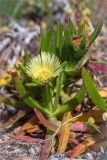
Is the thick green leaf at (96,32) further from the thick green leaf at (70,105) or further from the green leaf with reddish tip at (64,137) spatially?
the green leaf with reddish tip at (64,137)

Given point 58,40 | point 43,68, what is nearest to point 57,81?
point 43,68

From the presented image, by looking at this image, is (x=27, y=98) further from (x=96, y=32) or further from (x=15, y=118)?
(x=96, y=32)

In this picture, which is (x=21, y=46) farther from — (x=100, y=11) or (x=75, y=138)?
(x=75, y=138)

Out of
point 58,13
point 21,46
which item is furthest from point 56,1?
point 21,46

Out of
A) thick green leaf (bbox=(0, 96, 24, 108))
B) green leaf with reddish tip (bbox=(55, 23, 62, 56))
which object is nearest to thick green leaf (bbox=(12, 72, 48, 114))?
thick green leaf (bbox=(0, 96, 24, 108))

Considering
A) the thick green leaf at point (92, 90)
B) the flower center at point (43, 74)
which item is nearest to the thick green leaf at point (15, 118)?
the flower center at point (43, 74)

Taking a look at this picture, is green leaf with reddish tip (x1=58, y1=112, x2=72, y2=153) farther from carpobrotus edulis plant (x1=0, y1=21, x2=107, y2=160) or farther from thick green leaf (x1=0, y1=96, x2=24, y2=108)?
thick green leaf (x1=0, y1=96, x2=24, y2=108)
